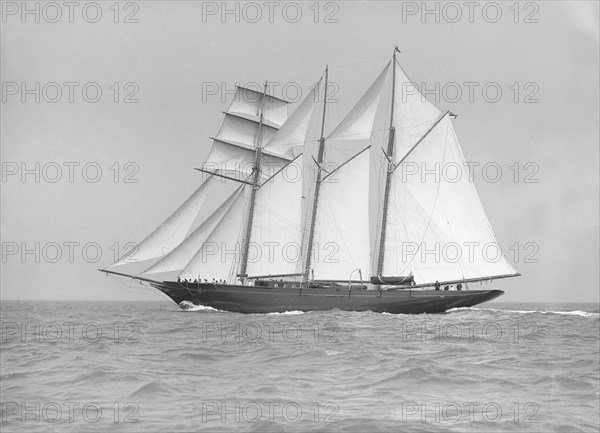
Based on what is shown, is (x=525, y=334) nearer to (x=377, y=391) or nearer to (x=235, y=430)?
(x=377, y=391)

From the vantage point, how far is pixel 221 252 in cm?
5506

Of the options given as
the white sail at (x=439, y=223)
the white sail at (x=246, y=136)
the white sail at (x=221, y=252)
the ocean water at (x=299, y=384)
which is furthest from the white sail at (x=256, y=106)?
the ocean water at (x=299, y=384)

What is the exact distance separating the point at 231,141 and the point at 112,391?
44107 millimetres

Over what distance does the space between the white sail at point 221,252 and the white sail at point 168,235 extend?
2.43 m

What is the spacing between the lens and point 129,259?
5034 centimetres

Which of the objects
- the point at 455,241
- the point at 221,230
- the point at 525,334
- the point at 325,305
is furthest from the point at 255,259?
the point at 525,334

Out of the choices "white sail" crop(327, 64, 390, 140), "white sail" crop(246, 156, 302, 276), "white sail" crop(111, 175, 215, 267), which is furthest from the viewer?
"white sail" crop(246, 156, 302, 276)

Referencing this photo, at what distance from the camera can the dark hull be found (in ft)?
171

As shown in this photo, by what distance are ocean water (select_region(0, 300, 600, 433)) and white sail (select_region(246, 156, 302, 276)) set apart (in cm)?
2612

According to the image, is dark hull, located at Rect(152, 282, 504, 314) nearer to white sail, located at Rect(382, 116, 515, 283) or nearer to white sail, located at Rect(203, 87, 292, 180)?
white sail, located at Rect(382, 116, 515, 283)

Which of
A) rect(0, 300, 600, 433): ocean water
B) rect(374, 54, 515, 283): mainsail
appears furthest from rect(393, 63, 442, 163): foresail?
rect(0, 300, 600, 433): ocean water

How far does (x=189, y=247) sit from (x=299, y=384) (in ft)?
117

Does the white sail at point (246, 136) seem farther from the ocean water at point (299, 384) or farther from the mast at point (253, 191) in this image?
the ocean water at point (299, 384)

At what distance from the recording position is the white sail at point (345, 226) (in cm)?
5359
